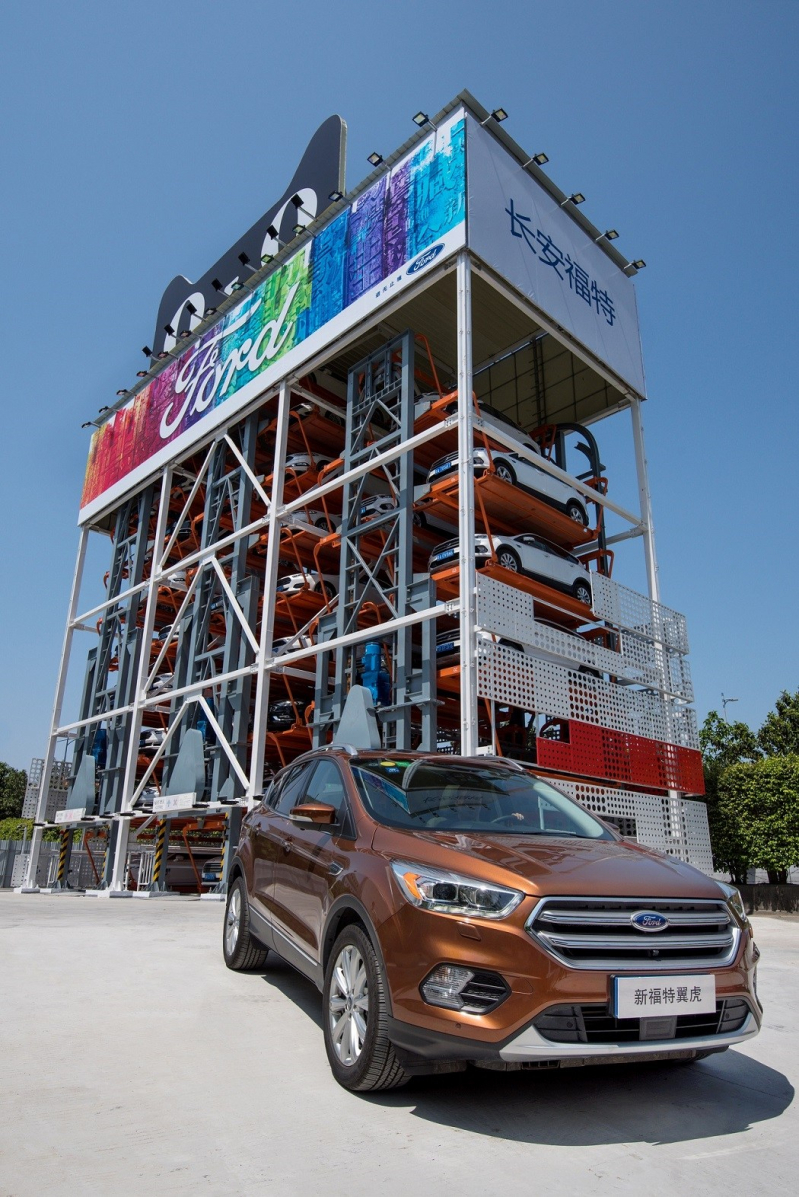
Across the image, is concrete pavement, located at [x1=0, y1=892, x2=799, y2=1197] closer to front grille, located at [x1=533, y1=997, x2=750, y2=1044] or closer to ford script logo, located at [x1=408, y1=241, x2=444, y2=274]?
front grille, located at [x1=533, y1=997, x2=750, y2=1044]

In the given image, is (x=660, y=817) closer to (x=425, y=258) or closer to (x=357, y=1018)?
(x=425, y=258)

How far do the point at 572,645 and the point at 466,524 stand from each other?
327 cm

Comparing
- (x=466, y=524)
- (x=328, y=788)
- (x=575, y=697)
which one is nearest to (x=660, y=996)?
(x=328, y=788)

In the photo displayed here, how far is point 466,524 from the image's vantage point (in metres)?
13.5

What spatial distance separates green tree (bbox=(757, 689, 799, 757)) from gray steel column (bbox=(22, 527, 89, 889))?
23488 millimetres

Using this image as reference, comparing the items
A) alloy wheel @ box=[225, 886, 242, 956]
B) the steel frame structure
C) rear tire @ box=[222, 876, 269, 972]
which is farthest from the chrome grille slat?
the steel frame structure

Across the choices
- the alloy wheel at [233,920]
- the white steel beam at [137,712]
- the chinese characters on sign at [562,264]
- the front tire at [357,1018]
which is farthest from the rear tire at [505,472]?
the front tire at [357,1018]

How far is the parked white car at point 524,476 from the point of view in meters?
15.3

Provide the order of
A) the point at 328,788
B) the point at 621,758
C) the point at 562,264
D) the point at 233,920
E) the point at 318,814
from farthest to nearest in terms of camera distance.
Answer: the point at 562,264 → the point at 621,758 → the point at 233,920 → the point at 328,788 → the point at 318,814

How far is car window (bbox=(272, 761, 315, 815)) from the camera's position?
212 inches

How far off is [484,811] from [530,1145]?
1562 mm

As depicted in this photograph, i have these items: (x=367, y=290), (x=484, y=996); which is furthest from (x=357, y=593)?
(x=484, y=996)

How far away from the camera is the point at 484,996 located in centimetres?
310

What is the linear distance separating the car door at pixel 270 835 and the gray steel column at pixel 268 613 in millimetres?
11528
